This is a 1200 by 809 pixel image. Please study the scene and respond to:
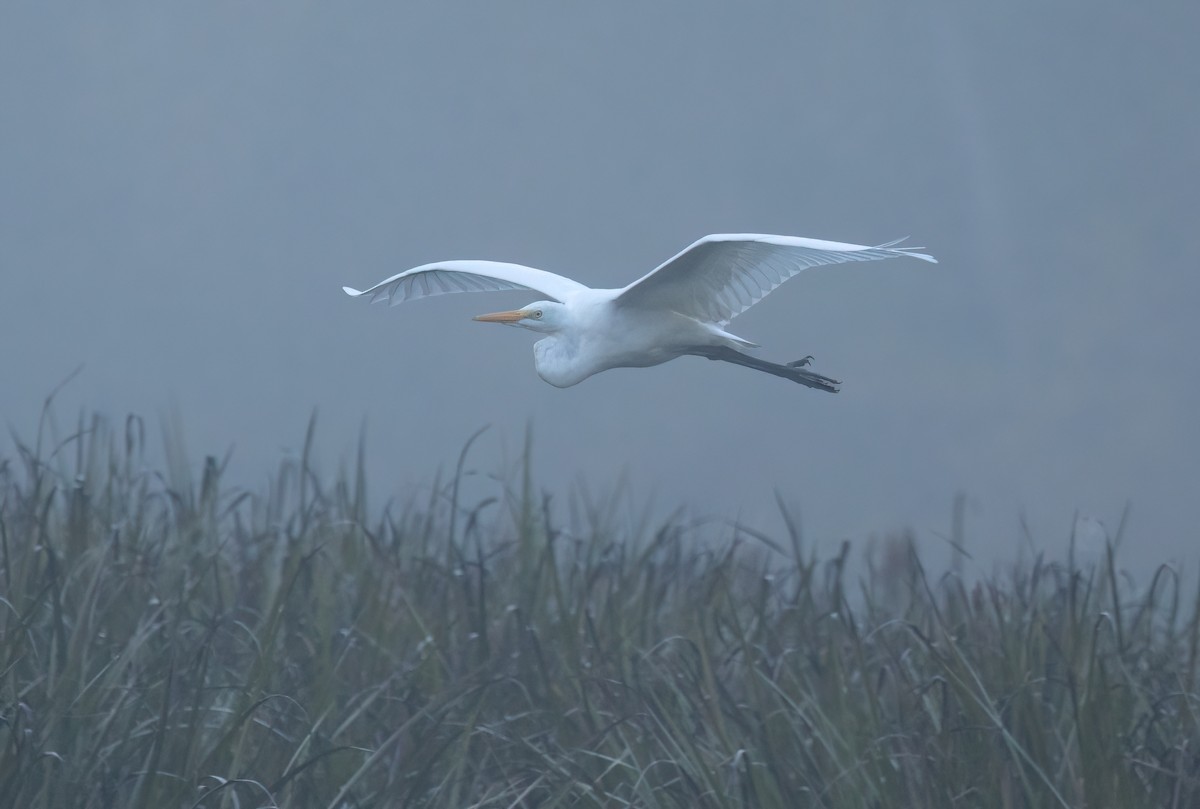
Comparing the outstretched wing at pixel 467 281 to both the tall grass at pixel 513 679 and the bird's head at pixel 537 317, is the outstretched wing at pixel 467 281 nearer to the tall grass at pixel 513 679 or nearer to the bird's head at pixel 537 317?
the bird's head at pixel 537 317

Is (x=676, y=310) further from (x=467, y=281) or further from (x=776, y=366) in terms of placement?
(x=467, y=281)

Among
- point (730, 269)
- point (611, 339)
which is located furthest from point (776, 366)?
point (611, 339)

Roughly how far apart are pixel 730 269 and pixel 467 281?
852 mm

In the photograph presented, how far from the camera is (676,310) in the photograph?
284 centimetres

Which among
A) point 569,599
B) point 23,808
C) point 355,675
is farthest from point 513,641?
point 23,808

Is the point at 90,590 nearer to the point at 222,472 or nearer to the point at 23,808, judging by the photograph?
the point at 23,808

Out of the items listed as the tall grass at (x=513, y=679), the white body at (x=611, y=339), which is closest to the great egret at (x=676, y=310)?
the white body at (x=611, y=339)

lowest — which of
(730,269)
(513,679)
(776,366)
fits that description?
(513,679)

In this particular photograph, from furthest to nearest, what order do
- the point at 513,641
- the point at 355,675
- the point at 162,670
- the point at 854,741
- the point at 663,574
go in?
the point at 663,574
the point at 513,641
the point at 355,675
the point at 162,670
the point at 854,741

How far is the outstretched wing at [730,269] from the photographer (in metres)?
2.47

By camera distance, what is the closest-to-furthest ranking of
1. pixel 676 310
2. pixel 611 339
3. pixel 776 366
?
pixel 611 339 < pixel 676 310 < pixel 776 366

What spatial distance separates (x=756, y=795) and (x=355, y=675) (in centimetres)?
125

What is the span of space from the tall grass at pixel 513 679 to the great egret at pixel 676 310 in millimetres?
594

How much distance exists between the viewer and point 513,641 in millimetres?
3369
